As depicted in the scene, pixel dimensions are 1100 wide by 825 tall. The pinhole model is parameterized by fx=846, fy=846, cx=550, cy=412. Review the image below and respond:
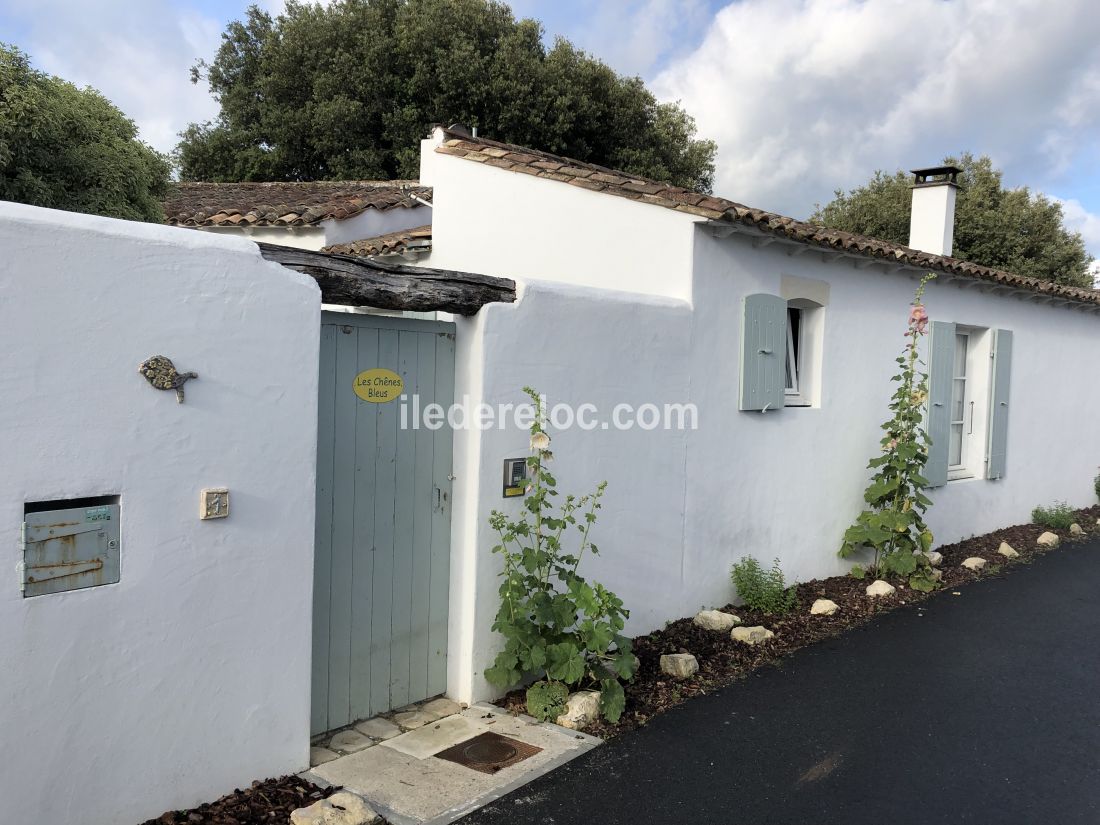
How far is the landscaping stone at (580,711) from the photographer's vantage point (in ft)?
15.0

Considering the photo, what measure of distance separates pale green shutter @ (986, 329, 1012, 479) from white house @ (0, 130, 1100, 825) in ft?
3.79

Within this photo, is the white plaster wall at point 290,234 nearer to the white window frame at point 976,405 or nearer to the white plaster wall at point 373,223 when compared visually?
the white plaster wall at point 373,223

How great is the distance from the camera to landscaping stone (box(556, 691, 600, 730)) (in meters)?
4.56

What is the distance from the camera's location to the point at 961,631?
6602mm

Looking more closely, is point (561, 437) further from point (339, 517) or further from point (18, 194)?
point (18, 194)

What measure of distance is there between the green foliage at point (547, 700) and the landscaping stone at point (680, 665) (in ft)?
2.86

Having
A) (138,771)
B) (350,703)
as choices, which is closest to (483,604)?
(350,703)

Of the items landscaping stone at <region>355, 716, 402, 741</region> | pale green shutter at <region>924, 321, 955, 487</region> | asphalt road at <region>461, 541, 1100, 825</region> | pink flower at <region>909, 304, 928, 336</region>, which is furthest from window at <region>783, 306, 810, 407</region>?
landscaping stone at <region>355, 716, 402, 741</region>

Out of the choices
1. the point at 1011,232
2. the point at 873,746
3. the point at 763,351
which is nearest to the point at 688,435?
the point at 763,351

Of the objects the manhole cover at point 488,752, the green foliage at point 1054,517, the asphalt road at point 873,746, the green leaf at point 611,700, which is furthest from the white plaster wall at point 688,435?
the green foliage at point 1054,517

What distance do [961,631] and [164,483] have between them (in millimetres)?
5917

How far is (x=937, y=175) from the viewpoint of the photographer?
1125 centimetres

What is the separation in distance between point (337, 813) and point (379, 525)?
1.50 metres

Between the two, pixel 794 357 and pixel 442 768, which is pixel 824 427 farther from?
Answer: pixel 442 768
